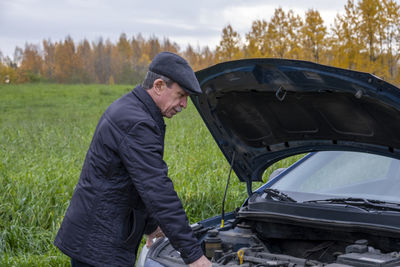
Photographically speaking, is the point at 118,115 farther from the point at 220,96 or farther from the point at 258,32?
the point at 258,32

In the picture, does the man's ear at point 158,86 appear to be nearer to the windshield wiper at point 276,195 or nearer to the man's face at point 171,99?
the man's face at point 171,99

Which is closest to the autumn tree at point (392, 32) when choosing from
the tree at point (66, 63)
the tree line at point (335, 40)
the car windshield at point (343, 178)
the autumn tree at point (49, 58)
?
the tree line at point (335, 40)

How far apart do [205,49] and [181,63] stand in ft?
210

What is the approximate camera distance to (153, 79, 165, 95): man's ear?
2.34 metres

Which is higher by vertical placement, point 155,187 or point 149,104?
point 149,104

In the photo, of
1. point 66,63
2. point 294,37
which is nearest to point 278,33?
point 294,37

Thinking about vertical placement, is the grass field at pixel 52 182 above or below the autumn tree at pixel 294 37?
below

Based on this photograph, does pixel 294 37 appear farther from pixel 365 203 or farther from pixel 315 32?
pixel 365 203

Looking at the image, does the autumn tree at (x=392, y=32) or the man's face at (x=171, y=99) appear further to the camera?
the autumn tree at (x=392, y=32)

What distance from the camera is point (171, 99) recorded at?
7.77 feet

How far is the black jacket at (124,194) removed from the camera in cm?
218

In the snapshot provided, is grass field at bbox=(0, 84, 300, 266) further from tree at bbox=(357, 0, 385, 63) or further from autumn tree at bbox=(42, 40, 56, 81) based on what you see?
autumn tree at bbox=(42, 40, 56, 81)

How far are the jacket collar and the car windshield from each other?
3.75 ft

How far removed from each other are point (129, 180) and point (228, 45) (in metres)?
21.9
